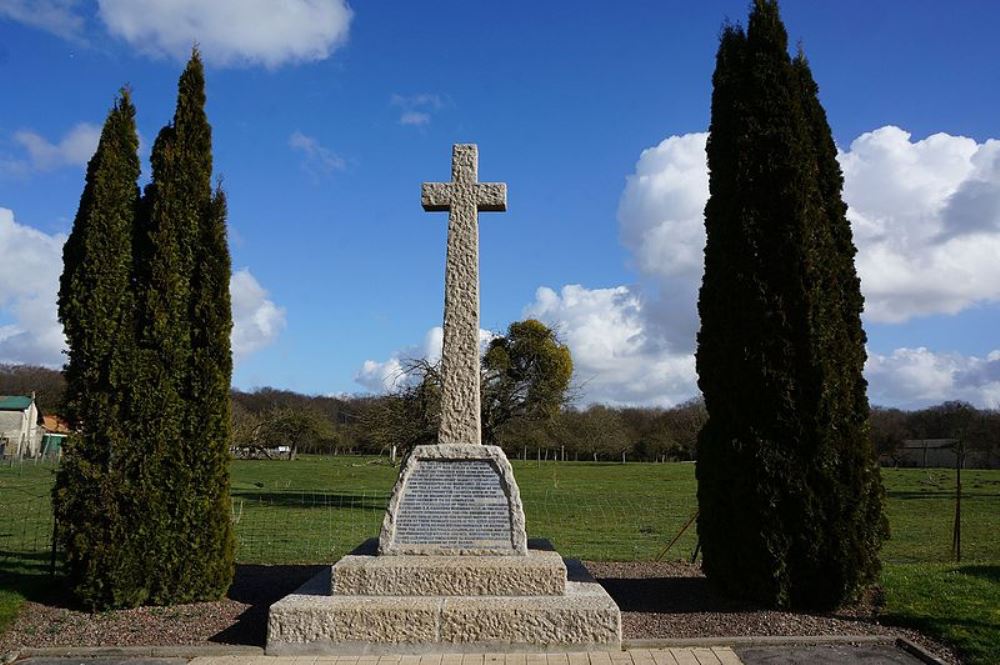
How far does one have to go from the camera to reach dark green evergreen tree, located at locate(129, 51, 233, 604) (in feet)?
23.7

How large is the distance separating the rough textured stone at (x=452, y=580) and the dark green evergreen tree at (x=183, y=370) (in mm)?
1844

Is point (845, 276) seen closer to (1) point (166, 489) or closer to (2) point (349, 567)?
(2) point (349, 567)

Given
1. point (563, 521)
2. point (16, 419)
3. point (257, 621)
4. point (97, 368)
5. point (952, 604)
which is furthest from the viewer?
point (16, 419)

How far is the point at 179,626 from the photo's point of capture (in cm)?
662

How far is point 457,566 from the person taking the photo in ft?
21.1

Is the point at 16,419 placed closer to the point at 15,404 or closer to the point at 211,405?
the point at 15,404

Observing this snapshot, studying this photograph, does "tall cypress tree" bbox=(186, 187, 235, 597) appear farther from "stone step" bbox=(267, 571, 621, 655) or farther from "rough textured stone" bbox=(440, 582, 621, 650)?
"rough textured stone" bbox=(440, 582, 621, 650)

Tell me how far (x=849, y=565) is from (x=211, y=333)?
6.70m

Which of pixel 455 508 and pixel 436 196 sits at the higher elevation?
pixel 436 196

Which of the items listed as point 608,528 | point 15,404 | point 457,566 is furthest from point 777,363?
point 15,404

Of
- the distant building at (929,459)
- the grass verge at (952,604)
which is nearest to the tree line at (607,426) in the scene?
the distant building at (929,459)

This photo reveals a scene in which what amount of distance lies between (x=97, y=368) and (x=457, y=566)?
13.6ft

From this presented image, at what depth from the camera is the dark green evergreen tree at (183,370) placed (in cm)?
723

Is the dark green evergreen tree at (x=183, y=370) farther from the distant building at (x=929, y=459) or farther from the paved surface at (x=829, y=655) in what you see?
the distant building at (x=929, y=459)
